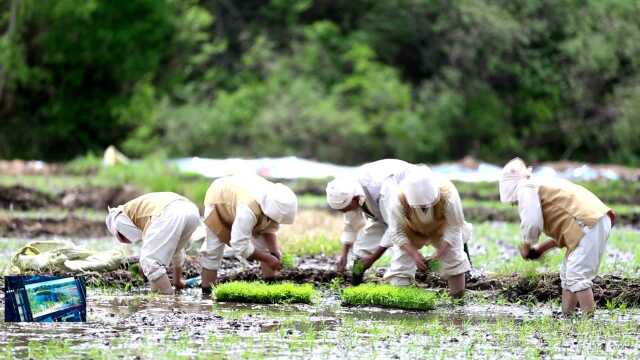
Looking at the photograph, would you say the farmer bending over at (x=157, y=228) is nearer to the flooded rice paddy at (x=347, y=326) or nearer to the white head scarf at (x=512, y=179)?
the flooded rice paddy at (x=347, y=326)

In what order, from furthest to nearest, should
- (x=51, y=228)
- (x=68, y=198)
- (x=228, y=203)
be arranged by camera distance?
(x=68, y=198), (x=51, y=228), (x=228, y=203)

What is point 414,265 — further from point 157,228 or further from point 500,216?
point 500,216

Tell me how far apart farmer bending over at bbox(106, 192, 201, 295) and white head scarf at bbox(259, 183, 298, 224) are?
736mm

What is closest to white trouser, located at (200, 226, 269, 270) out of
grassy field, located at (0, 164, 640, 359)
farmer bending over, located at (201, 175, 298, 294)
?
farmer bending over, located at (201, 175, 298, 294)

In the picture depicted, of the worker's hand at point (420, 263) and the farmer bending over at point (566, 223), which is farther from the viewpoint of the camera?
the worker's hand at point (420, 263)

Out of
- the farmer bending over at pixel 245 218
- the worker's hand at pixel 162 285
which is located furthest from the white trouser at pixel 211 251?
the worker's hand at pixel 162 285

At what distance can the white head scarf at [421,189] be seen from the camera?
10742 mm

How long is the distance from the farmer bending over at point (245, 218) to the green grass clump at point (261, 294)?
18.3 inches

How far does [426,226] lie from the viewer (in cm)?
1140

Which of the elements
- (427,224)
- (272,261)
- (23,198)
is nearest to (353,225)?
(272,261)

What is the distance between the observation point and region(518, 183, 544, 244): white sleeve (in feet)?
34.3

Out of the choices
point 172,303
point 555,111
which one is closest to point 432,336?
point 172,303

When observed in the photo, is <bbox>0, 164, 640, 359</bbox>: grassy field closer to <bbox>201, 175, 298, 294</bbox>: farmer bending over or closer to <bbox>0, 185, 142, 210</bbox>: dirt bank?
<bbox>201, 175, 298, 294</bbox>: farmer bending over

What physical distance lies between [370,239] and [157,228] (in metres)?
2.43
